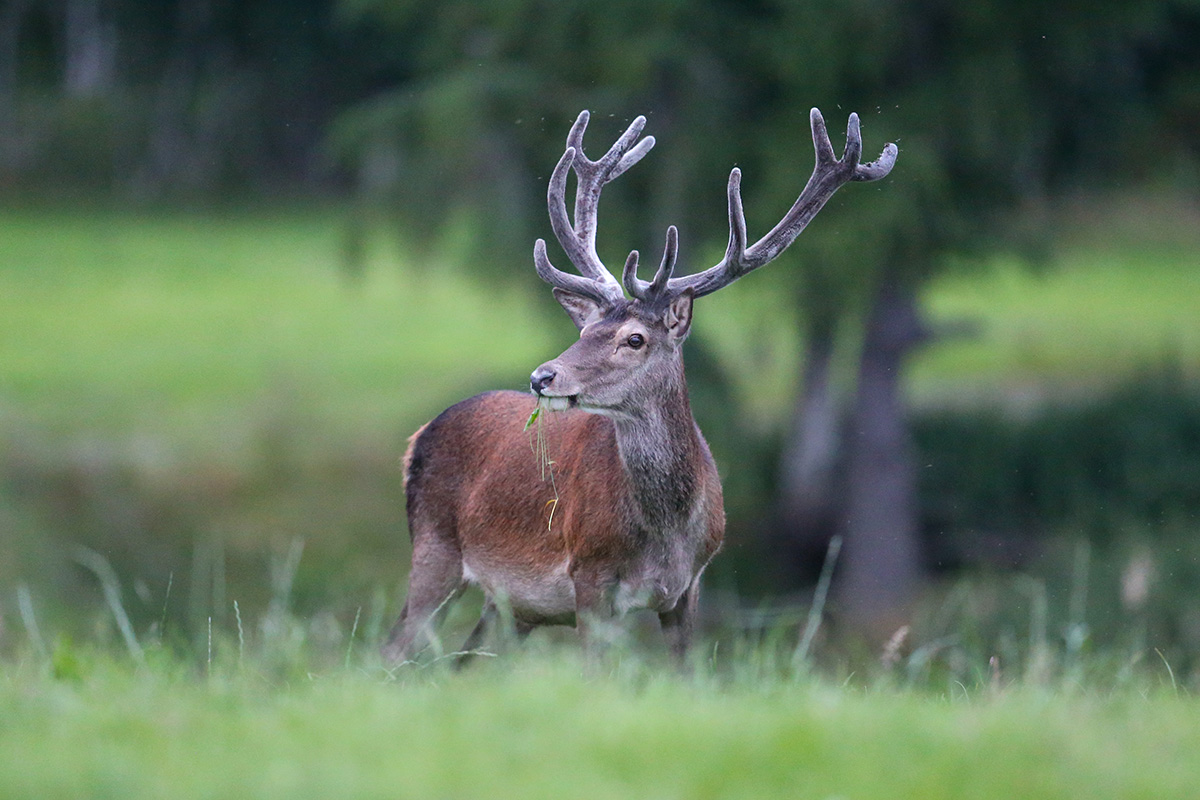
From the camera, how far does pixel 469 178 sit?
14820 millimetres

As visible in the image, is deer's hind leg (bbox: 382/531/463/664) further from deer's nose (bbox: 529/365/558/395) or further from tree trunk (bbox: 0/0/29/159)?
tree trunk (bbox: 0/0/29/159)

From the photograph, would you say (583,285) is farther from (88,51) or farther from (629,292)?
(88,51)

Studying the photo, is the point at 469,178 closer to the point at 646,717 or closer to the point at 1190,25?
the point at 1190,25

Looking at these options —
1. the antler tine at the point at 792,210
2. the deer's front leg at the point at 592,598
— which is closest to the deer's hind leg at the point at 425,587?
the deer's front leg at the point at 592,598

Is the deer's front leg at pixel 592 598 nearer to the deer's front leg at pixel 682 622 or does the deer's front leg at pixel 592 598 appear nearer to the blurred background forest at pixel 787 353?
the deer's front leg at pixel 682 622

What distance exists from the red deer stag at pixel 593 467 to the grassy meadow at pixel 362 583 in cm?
38

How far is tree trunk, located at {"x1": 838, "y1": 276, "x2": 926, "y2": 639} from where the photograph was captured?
1549cm

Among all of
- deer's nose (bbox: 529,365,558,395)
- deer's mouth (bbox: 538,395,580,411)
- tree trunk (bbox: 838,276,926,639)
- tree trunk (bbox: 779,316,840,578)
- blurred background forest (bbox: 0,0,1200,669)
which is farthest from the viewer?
tree trunk (bbox: 779,316,840,578)

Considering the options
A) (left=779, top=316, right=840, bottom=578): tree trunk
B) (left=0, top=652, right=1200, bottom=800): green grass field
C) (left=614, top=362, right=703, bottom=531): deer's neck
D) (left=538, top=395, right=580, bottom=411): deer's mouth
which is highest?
(left=538, top=395, right=580, bottom=411): deer's mouth

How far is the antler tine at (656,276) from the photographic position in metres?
5.60

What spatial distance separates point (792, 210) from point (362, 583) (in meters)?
7.75

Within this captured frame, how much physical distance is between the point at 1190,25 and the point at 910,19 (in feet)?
11.0

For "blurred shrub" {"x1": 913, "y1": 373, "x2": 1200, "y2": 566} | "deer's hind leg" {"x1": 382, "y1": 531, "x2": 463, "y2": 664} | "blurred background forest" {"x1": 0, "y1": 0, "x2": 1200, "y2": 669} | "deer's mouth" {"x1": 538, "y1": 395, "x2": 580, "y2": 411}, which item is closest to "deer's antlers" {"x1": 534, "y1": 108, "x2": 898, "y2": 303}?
"deer's mouth" {"x1": 538, "y1": 395, "x2": 580, "y2": 411}

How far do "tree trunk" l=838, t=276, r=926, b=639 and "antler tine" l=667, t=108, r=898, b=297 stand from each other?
30.4ft
